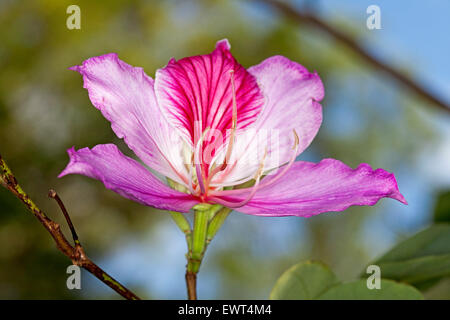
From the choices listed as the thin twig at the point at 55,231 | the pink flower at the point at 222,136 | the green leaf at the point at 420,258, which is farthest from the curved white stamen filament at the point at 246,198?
the green leaf at the point at 420,258

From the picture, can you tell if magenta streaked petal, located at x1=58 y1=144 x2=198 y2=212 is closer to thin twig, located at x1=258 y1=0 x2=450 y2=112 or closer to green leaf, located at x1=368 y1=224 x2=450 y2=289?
green leaf, located at x1=368 y1=224 x2=450 y2=289

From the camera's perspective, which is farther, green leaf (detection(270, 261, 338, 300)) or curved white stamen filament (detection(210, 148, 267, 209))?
green leaf (detection(270, 261, 338, 300))

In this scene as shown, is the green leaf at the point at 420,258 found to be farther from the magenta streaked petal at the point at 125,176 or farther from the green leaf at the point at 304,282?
the magenta streaked petal at the point at 125,176

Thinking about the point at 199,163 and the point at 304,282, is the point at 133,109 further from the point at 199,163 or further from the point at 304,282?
the point at 304,282

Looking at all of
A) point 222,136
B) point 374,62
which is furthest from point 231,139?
point 374,62

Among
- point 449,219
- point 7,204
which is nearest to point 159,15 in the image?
point 7,204

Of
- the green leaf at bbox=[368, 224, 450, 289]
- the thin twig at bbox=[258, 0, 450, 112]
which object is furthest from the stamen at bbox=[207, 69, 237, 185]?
the thin twig at bbox=[258, 0, 450, 112]
